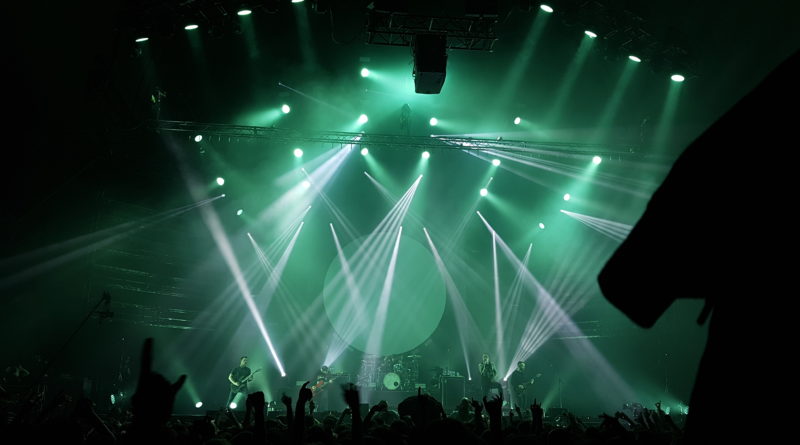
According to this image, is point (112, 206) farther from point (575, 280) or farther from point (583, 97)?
point (575, 280)

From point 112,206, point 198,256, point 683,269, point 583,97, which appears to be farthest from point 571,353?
point 683,269

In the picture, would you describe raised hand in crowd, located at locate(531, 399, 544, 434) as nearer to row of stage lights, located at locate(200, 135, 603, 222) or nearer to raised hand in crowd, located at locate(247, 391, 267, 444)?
raised hand in crowd, located at locate(247, 391, 267, 444)

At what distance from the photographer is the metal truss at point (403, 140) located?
13.8 metres

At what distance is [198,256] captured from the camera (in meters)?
16.5

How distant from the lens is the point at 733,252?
1.06m

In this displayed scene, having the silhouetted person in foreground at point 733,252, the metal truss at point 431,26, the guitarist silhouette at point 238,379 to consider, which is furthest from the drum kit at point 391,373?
the silhouetted person in foreground at point 733,252

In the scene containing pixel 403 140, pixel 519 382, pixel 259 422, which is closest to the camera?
pixel 259 422

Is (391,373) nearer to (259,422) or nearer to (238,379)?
(238,379)

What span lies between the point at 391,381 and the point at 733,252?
15517mm

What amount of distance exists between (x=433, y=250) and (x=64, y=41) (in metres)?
13.4

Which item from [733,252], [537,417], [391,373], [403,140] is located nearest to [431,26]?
[403,140]

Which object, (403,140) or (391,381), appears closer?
(403,140)

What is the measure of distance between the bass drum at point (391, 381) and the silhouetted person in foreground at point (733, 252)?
601 inches

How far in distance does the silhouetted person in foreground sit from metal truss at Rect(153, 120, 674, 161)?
43.8 ft
